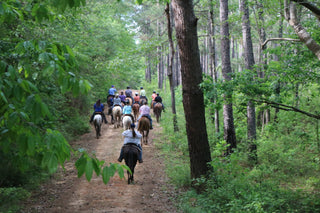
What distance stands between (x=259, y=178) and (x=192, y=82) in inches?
159

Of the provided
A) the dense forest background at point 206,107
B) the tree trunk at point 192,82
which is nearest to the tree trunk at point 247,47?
the dense forest background at point 206,107

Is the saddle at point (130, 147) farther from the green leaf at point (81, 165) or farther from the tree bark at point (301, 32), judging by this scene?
the green leaf at point (81, 165)

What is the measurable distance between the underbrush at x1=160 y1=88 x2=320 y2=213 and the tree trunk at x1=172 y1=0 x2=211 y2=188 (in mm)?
448

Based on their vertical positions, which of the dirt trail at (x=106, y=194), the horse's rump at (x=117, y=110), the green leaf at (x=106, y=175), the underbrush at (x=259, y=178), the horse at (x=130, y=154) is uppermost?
the horse's rump at (x=117, y=110)

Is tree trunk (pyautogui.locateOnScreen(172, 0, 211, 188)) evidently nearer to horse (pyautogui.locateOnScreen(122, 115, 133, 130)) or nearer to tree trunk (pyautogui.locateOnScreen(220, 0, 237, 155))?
tree trunk (pyautogui.locateOnScreen(220, 0, 237, 155))

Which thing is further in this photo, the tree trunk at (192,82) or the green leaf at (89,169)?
the tree trunk at (192,82)

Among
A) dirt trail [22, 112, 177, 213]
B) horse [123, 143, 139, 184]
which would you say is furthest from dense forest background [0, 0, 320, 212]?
horse [123, 143, 139, 184]

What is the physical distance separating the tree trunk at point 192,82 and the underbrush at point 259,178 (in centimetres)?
45

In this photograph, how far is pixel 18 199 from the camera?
27.0 ft

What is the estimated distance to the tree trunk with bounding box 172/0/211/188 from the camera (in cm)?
766

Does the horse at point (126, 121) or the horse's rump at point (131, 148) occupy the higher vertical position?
the horse at point (126, 121)

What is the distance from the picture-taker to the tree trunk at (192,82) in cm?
766

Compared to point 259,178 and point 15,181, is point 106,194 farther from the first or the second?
point 259,178

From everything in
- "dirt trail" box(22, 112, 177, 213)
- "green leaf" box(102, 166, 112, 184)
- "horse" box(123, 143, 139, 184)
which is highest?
"green leaf" box(102, 166, 112, 184)
